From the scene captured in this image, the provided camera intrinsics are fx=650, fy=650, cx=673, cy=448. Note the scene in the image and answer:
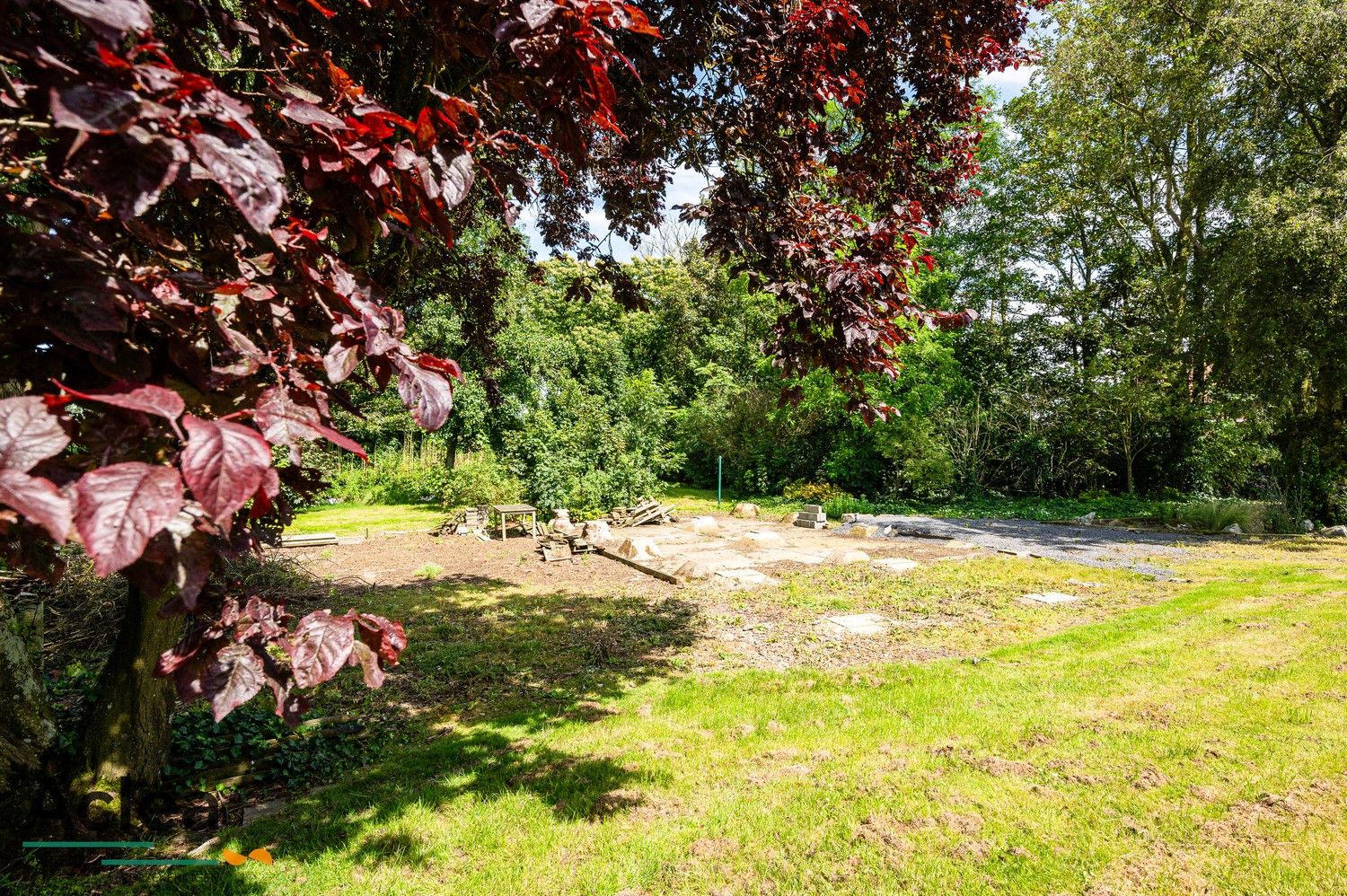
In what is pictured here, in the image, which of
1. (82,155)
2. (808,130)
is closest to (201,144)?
(82,155)

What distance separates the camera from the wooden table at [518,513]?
1159cm

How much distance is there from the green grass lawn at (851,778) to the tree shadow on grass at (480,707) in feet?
0.07

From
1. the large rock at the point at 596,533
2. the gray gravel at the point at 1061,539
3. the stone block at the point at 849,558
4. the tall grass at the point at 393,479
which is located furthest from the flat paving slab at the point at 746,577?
the tall grass at the point at 393,479

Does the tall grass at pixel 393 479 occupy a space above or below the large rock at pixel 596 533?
above

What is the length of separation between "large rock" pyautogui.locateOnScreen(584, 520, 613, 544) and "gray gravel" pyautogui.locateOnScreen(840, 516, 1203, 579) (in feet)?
16.3

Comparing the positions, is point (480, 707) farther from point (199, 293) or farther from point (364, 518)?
point (364, 518)

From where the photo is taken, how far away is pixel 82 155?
1030 millimetres

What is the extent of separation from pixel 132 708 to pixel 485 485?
1028 cm

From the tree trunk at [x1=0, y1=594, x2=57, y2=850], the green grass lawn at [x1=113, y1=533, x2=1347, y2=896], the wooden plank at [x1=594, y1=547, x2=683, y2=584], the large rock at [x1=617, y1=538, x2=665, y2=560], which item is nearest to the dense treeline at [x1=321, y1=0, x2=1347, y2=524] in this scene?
the wooden plank at [x1=594, y1=547, x2=683, y2=584]

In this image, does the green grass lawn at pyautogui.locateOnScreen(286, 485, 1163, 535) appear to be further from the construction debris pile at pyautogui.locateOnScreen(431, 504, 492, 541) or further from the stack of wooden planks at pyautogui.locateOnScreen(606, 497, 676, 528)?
the stack of wooden planks at pyautogui.locateOnScreen(606, 497, 676, 528)

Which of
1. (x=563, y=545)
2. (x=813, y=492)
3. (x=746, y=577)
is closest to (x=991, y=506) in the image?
(x=813, y=492)

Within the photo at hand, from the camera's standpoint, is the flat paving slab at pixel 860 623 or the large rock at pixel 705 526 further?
the large rock at pixel 705 526

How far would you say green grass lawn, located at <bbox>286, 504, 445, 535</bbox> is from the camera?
41.0ft

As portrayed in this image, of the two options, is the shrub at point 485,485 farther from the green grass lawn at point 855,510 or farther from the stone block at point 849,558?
the stone block at point 849,558
